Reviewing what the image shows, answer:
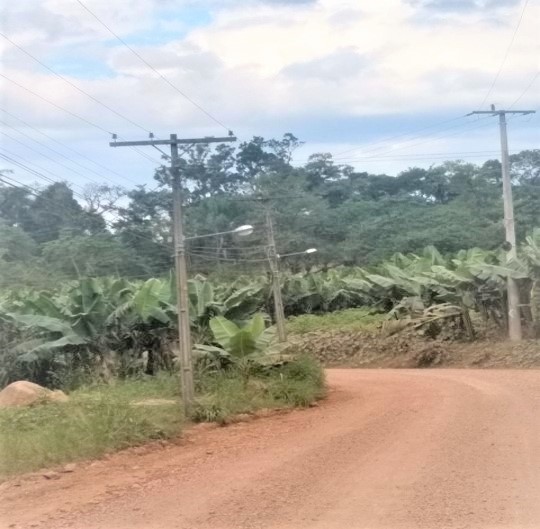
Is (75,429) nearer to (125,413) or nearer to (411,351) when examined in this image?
(125,413)

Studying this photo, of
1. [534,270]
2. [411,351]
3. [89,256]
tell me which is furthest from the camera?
[89,256]

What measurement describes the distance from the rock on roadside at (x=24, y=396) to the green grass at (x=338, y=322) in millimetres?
16112

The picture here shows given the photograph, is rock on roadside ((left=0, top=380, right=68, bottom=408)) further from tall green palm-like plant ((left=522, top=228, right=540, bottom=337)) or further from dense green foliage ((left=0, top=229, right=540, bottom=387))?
tall green palm-like plant ((left=522, top=228, right=540, bottom=337))

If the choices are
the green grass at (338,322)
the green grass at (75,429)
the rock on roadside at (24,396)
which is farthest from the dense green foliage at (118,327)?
the green grass at (338,322)

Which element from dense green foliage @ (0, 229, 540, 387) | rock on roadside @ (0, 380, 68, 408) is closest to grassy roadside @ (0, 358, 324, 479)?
rock on roadside @ (0, 380, 68, 408)

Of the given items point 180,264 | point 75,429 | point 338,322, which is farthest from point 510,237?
point 75,429

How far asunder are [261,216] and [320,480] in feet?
98.5

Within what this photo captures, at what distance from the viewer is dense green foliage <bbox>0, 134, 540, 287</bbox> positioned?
27094 millimetres

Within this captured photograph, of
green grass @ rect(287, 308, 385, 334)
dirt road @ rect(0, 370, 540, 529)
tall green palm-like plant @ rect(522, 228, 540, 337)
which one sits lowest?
dirt road @ rect(0, 370, 540, 529)

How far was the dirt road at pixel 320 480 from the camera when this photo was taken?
725 centimetres

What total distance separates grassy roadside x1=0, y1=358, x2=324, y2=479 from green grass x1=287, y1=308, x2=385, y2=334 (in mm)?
13439

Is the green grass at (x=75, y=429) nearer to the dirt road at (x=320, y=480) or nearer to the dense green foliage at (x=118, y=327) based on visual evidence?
the dirt road at (x=320, y=480)

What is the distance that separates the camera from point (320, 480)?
28.2ft

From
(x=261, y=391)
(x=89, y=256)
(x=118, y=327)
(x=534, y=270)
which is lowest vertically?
(x=261, y=391)
